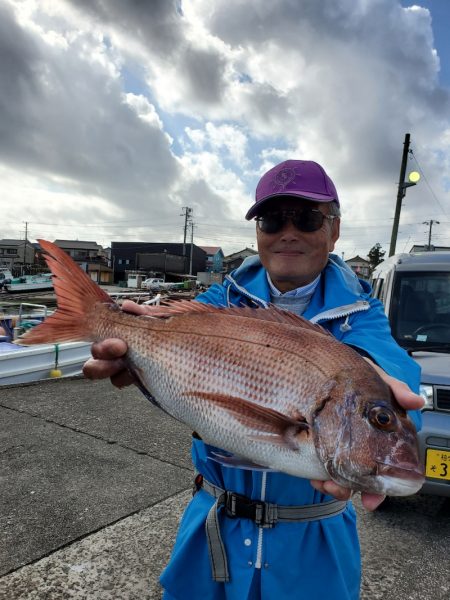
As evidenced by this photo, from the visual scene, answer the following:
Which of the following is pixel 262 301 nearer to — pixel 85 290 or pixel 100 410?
pixel 85 290

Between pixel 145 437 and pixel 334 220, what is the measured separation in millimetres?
3918

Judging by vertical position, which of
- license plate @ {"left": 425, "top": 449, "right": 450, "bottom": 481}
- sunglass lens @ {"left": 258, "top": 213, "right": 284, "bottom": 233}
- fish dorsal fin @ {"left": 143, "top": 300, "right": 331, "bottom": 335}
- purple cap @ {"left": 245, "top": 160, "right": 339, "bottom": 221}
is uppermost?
purple cap @ {"left": 245, "top": 160, "right": 339, "bottom": 221}

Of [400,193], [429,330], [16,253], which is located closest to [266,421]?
[429,330]

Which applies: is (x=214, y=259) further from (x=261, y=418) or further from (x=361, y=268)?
(x=261, y=418)

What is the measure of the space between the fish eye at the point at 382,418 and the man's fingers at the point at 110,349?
89cm

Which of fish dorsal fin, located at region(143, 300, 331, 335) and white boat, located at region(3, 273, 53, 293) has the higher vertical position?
fish dorsal fin, located at region(143, 300, 331, 335)

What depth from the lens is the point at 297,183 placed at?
176 cm

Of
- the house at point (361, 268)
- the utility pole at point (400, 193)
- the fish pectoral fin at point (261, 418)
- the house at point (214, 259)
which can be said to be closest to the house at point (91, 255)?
the house at point (214, 259)

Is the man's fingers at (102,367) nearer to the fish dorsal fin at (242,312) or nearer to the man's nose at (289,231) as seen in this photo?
the fish dorsal fin at (242,312)

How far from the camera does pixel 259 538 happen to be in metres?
1.62

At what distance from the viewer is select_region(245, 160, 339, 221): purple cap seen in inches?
68.7

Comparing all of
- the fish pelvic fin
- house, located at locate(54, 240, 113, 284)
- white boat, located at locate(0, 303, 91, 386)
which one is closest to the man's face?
the fish pelvic fin

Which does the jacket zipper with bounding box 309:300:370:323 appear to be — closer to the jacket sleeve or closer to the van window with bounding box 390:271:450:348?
the jacket sleeve

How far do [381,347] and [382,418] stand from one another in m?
0.36
